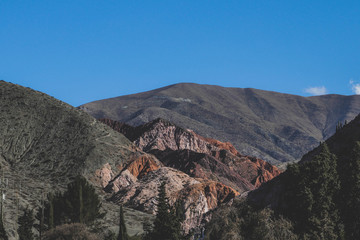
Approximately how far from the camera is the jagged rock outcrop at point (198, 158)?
15150 cm

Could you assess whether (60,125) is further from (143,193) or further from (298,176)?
(298,176)

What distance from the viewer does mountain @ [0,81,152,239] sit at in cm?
10862

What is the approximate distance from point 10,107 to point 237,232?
82084mm

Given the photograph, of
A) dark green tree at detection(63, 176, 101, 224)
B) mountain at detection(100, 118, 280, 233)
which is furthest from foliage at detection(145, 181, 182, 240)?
mountain at detection(100, 118, 280, 233)

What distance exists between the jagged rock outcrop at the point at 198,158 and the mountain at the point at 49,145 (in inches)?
995

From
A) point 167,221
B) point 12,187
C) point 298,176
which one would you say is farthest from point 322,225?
point 12,187

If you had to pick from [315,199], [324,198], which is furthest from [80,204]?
[324,198]

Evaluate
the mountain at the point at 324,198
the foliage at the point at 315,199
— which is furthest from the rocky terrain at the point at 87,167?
the foliage at the point at 315,199

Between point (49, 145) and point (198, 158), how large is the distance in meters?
46.0

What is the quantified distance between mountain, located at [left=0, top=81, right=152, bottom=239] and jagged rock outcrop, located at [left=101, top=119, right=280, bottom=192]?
82.9 ft

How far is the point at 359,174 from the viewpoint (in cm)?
6681

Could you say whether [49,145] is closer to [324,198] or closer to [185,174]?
[185,174]

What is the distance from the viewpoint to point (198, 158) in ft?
509

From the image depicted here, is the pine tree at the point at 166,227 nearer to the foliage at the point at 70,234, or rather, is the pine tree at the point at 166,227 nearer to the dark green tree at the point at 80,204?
the foliage at the point at 70,234
